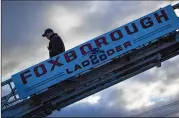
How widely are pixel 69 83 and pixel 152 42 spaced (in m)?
3.64

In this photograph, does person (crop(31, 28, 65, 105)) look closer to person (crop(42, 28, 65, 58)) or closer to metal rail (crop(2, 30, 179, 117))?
person (crop(42, 28, 65, 58))

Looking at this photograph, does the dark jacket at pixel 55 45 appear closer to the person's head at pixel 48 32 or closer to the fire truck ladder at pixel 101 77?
the person's head at pixel 48 32

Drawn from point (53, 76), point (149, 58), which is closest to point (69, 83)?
point (53, 76)

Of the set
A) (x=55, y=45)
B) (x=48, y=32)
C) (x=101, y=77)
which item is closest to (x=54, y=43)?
(x=55, y=45)

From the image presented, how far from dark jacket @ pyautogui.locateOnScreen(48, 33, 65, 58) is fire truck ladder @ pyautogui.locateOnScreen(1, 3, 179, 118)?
127 centimetres

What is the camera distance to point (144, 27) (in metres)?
11.5

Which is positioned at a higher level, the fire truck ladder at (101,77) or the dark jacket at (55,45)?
the dark jacket at (55,45)

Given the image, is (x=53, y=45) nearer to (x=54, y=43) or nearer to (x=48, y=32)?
(x=54, y=43)

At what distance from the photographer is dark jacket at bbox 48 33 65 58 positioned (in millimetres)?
11820

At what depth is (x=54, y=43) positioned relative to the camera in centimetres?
1180

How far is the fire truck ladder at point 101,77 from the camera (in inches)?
458

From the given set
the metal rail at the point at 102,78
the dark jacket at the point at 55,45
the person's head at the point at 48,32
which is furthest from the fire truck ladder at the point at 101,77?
the person's head at the point at 48,32

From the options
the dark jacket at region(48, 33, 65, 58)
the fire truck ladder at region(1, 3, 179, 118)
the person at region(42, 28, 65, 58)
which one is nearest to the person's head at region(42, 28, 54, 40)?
the person at region(42, 28, 65, 58)

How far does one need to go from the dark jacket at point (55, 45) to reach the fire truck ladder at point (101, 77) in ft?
4.15
